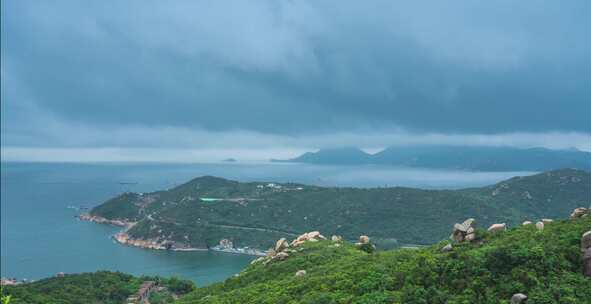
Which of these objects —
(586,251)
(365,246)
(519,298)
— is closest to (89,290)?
(365,246)

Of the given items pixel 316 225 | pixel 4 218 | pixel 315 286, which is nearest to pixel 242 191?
pixel 316 225

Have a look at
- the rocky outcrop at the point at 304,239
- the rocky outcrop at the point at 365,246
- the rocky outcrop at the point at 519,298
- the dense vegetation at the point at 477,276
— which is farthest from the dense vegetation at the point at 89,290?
the rocky outcrop at the point at 519,298

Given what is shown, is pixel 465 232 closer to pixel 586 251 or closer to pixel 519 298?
pixel 586 251

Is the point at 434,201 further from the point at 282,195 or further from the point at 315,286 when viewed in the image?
the point at 315,286

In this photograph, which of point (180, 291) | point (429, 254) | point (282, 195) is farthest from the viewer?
point (282, 195)

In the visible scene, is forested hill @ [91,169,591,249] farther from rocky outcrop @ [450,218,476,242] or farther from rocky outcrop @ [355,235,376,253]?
rocky outcrop @ [450,218,476,242]

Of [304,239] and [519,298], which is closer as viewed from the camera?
[519,298]
